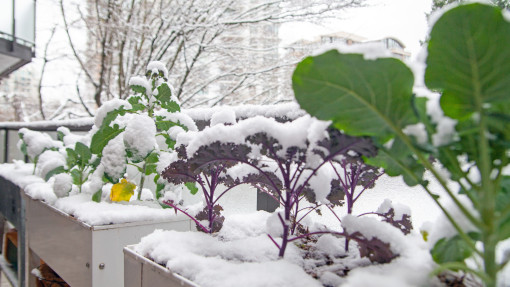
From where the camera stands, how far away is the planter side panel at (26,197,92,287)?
1086mm

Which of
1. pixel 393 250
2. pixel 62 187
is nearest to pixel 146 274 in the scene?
Result: pixel 393 250

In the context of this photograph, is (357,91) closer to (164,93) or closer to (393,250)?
(393,250)

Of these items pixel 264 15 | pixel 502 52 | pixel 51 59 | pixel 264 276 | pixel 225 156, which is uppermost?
pixel 264 15

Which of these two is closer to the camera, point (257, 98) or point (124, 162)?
point (124, 162)

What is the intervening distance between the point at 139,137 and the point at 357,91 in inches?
34.4

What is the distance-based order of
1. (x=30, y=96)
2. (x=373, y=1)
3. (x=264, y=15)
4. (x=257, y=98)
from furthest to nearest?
1. (x=30, y=96)
2. (x=257, y=98)
3. (x=264, y=15)
4. (x=373, y=1)

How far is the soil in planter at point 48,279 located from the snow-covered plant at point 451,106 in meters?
1.51

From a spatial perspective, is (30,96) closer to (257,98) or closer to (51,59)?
(51,59)

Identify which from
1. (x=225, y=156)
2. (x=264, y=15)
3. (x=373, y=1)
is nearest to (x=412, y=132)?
(x=225, y=156)

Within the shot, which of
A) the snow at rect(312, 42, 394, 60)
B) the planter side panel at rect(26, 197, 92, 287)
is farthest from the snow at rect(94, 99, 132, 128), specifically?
the snow at rect(312, 42, 394, 60)

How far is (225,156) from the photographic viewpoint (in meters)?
0.66

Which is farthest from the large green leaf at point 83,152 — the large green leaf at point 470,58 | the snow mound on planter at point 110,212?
the large green leaf at point 470,58

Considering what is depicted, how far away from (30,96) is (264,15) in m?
8.92

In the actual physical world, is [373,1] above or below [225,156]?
above
